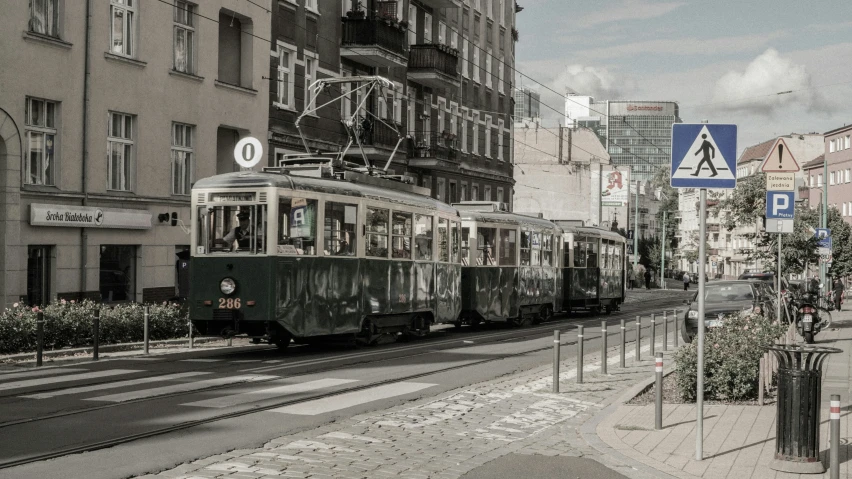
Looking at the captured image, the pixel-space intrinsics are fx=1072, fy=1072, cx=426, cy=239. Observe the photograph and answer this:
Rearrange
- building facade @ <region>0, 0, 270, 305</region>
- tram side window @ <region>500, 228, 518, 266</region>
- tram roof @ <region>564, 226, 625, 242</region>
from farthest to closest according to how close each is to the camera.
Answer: tram roof @ <region>564, 226, 625, 242</region>, tram side window @ <region>500, 228, 518, 266</region>, building facade @ <region>0, 0, 270, 305</region>

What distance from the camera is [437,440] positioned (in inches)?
400

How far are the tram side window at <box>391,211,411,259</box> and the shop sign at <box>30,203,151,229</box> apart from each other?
7.22 m

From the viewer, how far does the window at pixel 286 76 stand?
3319 centimetres

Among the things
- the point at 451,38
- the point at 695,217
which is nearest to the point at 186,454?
the point at 451,38

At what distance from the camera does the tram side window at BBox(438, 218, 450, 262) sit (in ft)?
79.9

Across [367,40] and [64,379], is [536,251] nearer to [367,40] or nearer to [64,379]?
[367,40]

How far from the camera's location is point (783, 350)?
8.84m

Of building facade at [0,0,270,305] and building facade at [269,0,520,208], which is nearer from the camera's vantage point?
building facade at [0,0,270,305]

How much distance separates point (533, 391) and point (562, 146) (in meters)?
83.8

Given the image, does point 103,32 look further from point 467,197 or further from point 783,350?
point 467,197

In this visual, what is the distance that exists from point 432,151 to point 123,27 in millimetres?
20950

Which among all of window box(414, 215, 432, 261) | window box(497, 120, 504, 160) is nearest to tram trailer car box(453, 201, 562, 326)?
window box(414, 215, 432, 261)

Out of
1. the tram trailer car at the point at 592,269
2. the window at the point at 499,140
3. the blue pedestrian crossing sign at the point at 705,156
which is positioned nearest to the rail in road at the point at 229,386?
the blue pedestrian crossing sign at the point at 705,156

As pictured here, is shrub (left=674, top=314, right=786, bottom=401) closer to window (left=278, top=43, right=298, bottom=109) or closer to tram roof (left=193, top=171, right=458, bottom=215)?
tram roof (left=193, top=171, right=458, bottom=215)
